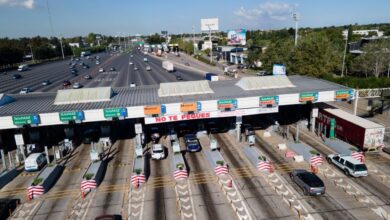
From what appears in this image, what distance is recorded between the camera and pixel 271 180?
33219mm

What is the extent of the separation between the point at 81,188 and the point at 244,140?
2516 centimetres

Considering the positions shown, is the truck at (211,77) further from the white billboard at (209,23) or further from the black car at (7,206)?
the white billboard at (209,23)

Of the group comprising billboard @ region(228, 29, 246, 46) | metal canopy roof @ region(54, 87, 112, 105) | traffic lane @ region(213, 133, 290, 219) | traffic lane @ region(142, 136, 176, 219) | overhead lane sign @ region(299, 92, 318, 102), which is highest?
billboard @ region(228, 29, 246, 46)

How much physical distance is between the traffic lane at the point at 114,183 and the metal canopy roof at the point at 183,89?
10.0 metres

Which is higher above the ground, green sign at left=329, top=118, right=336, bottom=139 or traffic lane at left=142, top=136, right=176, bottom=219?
green sign at left=329, top=118, right=336, bottom=139

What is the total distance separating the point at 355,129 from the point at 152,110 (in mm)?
27744

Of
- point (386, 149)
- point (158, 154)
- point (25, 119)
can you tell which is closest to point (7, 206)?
point (25, 119)

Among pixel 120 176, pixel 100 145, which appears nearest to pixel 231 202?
pixel 120 176

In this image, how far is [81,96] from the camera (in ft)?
Answer: 146

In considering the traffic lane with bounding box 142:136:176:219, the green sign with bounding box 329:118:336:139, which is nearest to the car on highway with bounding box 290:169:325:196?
the traffic lane with bounding box 142:136:176:219

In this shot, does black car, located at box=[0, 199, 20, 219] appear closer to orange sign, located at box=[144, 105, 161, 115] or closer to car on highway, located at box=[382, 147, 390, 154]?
orange sign, located at box=[144, 105, 161, 115]

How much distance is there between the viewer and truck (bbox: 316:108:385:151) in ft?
128

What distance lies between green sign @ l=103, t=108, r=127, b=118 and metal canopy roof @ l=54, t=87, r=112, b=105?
4.75 metres

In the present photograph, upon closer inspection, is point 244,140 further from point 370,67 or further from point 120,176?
point 370,67
